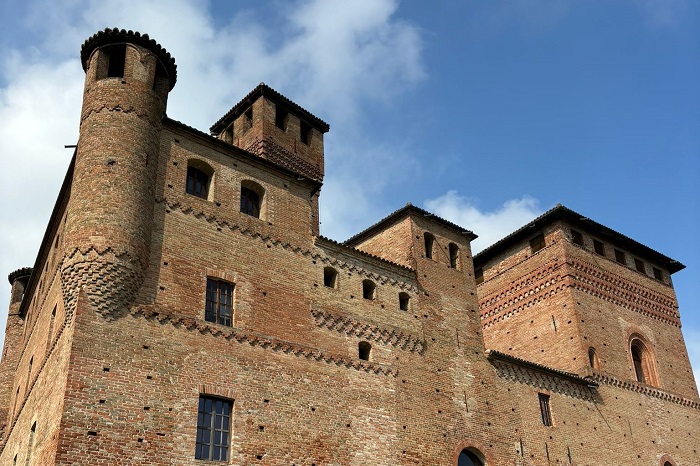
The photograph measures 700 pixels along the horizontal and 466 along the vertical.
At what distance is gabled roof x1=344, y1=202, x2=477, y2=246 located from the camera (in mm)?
21266

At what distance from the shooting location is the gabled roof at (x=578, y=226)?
25766 mm

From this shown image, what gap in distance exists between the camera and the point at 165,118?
16.7 meters

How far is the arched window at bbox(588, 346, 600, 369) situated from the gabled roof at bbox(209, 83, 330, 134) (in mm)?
11626

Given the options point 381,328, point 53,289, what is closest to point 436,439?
point 381,328

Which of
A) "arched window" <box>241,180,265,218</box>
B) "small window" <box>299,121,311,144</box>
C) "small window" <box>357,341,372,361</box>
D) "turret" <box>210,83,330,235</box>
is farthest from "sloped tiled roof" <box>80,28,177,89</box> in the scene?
"small window" <box>357,341,372,361</box>

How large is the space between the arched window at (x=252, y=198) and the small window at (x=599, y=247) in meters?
14.5

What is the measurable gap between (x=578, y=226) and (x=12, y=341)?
20025 millimetres

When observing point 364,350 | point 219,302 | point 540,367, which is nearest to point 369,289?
point 364,350

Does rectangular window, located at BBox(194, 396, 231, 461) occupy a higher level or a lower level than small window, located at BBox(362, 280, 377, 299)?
lower

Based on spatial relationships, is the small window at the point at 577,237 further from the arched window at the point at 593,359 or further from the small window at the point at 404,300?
the small window at the point at 404,300

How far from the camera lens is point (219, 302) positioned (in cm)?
1555

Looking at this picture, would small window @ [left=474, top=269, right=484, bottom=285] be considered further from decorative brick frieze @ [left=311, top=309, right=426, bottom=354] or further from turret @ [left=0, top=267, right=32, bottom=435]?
turret @ [left=0, top=267, right=32, bottom=435]

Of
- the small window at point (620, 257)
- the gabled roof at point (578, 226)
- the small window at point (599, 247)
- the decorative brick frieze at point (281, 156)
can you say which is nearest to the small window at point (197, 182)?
the decorative brick frieze at point (281, 156)

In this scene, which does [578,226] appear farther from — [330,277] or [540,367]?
[330,277]
